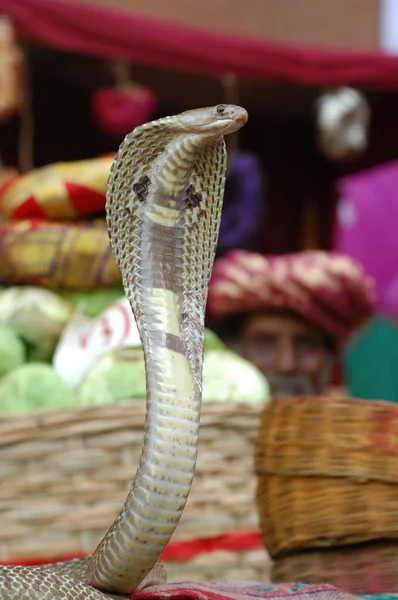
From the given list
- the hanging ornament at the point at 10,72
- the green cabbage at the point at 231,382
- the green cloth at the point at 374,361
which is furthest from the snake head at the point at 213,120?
the green cloth at the point at 374,361

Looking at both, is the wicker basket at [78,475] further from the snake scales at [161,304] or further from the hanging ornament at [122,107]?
the hanging ornament at [122,107]

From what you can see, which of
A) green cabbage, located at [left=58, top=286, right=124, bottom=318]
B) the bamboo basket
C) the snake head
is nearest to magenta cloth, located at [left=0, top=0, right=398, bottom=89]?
green cabbage, located at [left=58, top=286, right=124, bottom=318]

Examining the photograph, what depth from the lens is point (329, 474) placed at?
179 cm

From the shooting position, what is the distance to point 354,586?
1758 millimetres

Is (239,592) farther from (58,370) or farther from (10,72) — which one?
(10,72)

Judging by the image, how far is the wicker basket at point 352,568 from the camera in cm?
175

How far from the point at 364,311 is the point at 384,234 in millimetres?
2584

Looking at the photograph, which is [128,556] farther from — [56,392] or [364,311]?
[364,311]

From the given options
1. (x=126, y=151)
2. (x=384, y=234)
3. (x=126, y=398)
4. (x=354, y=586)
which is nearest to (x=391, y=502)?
(x=354, y=586)

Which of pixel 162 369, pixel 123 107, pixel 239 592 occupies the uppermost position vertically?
pixel 162 369

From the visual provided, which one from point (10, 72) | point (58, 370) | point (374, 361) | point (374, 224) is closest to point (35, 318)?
point (58, 370)

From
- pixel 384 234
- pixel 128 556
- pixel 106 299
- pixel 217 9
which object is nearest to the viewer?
pixel 128 556

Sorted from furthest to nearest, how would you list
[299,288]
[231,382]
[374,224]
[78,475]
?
[374,224]
[299,288]
[231,382]
[78,475]

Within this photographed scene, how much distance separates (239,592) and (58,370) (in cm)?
131
